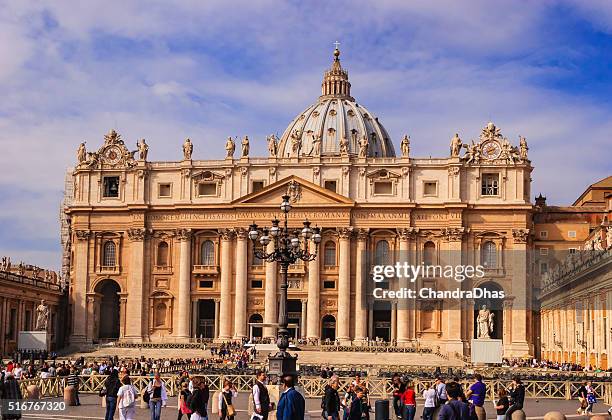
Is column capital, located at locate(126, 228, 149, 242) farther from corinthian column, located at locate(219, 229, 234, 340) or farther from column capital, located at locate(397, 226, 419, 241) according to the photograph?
column capital, located at locate(397, 226, 419, 241)

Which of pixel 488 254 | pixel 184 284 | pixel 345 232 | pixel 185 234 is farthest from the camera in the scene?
pixel 185 234

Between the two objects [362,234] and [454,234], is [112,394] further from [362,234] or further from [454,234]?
[454,234]

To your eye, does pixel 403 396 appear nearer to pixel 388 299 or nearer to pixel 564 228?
pixel 388 299

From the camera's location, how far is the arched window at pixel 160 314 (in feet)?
311

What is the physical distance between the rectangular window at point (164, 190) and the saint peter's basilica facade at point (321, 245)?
0.11m

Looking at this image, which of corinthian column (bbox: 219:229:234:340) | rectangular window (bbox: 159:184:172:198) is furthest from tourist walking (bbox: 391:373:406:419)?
rectangular window (bbox: 159:184:172:198)

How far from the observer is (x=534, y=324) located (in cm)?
9169

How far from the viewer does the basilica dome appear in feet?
436

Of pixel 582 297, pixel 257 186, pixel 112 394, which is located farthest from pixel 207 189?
pixel 112 394

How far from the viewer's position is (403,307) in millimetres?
90125

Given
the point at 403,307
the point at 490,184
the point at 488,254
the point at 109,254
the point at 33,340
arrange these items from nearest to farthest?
the point at 33,340 → the point at 403,307 → the point at 488,254 → the point at 490,184 → the point at 109,254

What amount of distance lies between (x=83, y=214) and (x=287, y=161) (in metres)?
19.6

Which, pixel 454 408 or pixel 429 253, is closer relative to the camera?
pixel 454 408

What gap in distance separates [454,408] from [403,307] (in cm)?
7098
